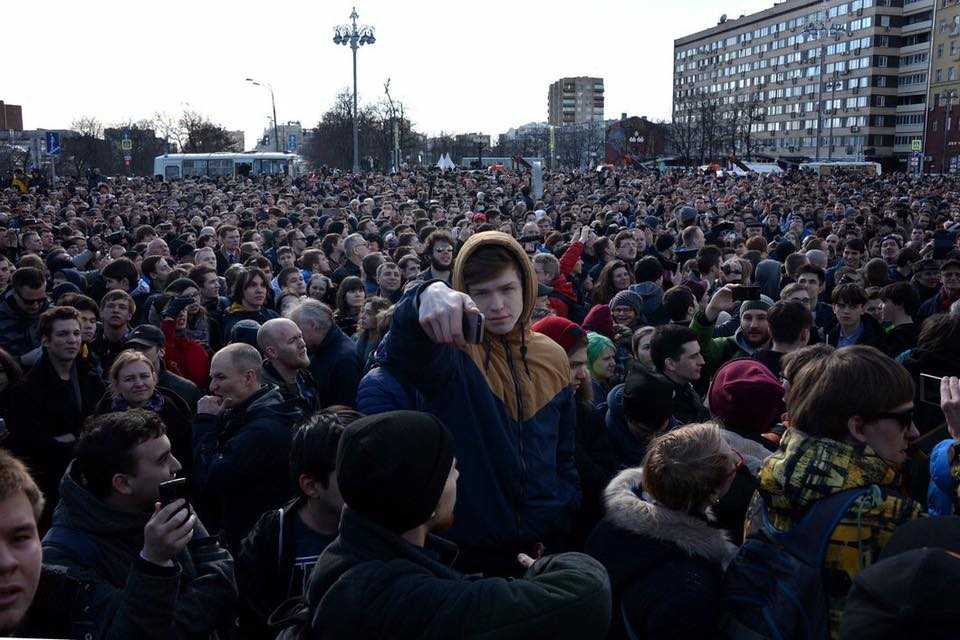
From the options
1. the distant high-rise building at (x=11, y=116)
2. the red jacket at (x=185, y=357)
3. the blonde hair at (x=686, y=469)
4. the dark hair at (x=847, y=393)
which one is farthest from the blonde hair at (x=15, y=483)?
the distant high-rise building at (x=11, y=116)

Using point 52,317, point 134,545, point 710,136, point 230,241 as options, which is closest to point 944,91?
point 710,136

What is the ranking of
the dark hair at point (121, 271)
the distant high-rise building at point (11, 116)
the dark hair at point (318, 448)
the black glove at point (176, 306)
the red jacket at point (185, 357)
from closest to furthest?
the dark hair at point (318, 448)
the red jacket at point (185, 357)
the black glove at point (176, 306)
the dark hair at point (121, 271)
the distant high-rise building at point (11, 116)

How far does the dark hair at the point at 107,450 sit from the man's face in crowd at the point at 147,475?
2cm

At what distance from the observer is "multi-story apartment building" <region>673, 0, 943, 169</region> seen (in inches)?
4087

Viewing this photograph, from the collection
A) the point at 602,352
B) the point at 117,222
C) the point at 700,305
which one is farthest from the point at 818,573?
the point at 117,222

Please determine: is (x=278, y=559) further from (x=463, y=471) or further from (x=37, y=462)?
(x=37, y=462)

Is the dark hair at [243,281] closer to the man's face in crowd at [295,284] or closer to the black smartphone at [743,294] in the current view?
the man's face in crowd at [295,284]

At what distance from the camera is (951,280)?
7.45m

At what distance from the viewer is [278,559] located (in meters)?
2.88

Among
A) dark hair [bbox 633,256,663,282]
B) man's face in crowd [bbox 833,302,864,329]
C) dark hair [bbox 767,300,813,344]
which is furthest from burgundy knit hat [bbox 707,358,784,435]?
dark hair [bbox 633,256,663,282]

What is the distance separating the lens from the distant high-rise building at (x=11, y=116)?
91.8 m

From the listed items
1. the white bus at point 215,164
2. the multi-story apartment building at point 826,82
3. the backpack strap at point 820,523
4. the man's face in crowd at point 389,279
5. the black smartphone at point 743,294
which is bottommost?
the backpack strap at point 820,523

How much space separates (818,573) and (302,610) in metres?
1.42

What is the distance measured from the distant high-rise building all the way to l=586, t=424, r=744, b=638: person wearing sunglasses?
348 feet
